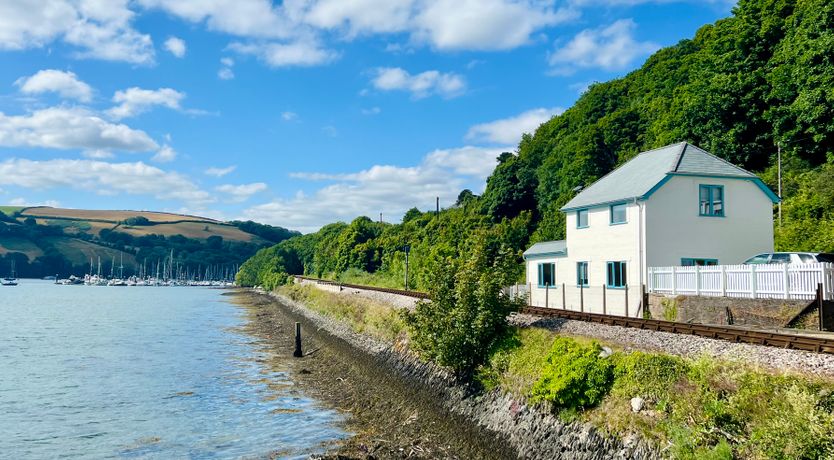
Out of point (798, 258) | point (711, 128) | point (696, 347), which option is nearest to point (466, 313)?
point (696, 347)

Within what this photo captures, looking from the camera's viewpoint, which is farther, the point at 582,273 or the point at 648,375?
the point at 582,273

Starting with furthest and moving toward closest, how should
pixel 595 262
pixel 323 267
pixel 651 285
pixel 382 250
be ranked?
pixel 323 267 < pixel 382 250 < pixel 595 262 < pixel 651 285

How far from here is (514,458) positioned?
1554 centimetres

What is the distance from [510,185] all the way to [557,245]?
45018 millimetres

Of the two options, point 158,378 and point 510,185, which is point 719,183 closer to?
point 158,378

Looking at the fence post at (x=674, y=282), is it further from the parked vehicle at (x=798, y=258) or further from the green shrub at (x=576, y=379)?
the green shrub at (x=576, y=379)

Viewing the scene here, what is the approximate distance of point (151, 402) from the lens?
2602 cm

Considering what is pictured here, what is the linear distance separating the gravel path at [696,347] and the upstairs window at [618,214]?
10.7m

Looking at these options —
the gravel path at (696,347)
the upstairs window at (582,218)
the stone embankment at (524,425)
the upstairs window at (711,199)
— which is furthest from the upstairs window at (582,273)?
the stone embankment at (524,425)

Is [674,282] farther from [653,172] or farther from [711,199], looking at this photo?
[653,172]

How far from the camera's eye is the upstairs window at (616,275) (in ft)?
101

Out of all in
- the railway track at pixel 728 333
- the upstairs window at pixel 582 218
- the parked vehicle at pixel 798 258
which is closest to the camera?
the railway track at pixel 728 333

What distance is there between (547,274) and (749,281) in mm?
17327

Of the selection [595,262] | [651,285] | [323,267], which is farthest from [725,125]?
[323,267]
